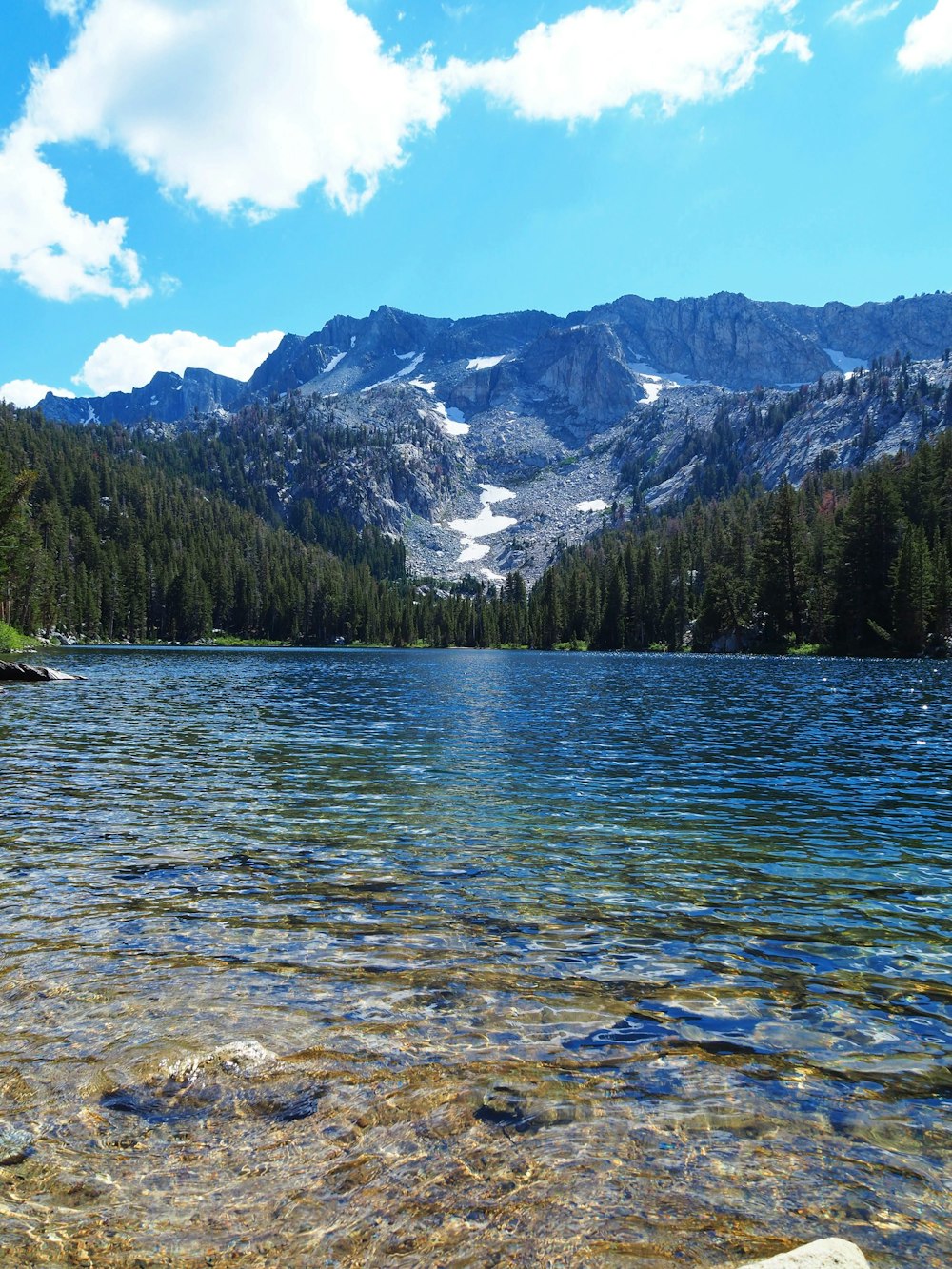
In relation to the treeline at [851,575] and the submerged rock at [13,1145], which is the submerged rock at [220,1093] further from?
the treeline at [851,575]

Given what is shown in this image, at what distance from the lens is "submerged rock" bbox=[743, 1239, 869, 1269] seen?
166 inches

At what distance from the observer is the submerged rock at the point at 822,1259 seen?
4.21 metres

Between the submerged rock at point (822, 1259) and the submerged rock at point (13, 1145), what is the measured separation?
207 inches

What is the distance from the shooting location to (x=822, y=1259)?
14.1ft

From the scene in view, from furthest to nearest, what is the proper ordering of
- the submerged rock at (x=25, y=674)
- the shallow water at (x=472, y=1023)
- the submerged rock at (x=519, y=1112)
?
1. the submerged rock at (x=25, y=674)
2. the submerged rock at (x=519, y=1112)
3. the shallow water at (x=472, y=1023)

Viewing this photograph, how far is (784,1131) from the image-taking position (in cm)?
630

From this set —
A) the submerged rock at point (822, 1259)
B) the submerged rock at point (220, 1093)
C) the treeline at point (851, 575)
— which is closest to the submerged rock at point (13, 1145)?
the submerged rock at point (220, 1093)

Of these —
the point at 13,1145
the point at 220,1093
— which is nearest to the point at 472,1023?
the point at 220,1093

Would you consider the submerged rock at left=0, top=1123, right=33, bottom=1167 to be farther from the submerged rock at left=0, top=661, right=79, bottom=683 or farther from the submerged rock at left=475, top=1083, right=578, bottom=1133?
the submerged rock at left=0, top=661, right=79, bottom=683

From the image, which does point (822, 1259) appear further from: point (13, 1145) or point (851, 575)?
point (851, 575)

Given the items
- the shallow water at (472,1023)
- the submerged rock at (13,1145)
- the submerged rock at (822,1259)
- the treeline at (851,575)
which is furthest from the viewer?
the treeline at (851,575)

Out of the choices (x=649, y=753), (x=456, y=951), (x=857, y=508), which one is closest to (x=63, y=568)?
(x=857, y=508)

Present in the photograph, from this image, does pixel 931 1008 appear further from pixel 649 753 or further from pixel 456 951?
pixel 649 753

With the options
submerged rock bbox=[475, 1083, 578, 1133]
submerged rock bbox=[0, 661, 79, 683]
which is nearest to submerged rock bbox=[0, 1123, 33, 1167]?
submerged rock bbox=[475, 1083, 578, 1133]
